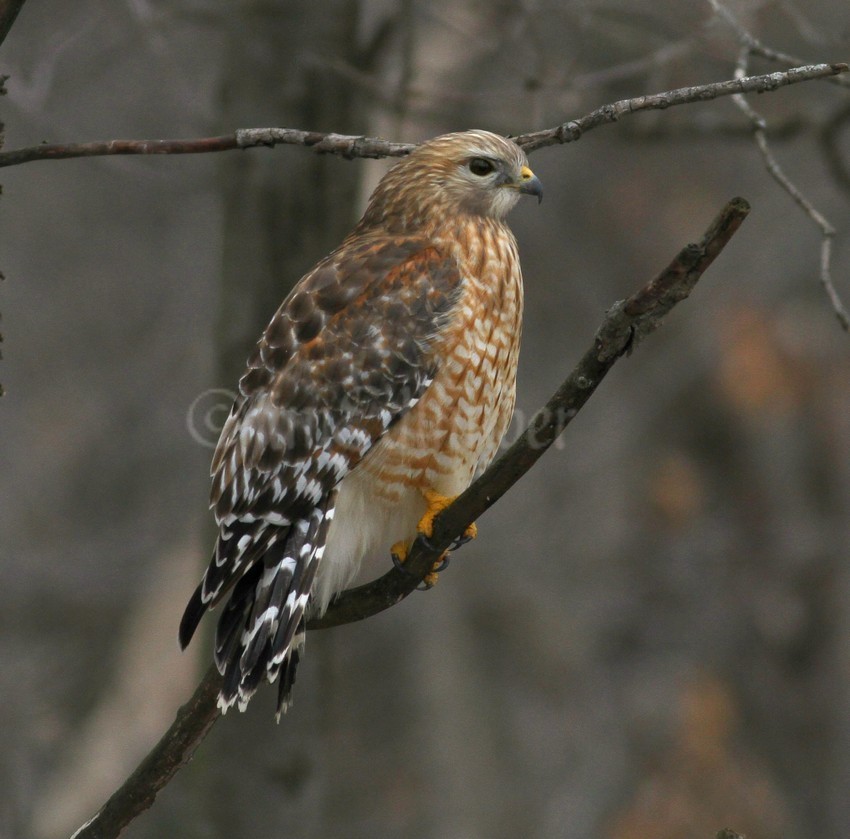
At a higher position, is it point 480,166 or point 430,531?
point 480,166

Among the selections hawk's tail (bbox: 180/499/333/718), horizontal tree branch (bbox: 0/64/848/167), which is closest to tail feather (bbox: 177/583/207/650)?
hawk's tail (bbox: 180/499/333/718)

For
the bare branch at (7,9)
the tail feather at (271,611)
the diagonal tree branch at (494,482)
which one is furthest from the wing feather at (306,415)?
the bare branch at (7,9)

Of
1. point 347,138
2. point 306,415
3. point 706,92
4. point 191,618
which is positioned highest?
point 706,92

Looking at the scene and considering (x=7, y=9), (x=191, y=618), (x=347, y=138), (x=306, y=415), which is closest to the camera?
(x=7, y=9)

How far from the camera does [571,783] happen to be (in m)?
9.57

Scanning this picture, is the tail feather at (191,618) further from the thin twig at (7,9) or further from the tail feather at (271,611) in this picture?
the thin twig at (7,9)

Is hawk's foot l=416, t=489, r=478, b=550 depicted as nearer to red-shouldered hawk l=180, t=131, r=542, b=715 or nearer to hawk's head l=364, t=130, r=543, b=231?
red-shouldered hawk l=180, t=131, r=542, b=715

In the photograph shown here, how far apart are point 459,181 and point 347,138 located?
72 cm

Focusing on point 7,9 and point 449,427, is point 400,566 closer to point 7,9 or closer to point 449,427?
point 449,427

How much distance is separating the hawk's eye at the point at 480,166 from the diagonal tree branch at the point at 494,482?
1.08 metres

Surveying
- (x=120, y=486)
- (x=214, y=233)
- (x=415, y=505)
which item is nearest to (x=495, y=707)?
(x=120, y=486)

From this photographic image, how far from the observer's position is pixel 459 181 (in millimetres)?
3807

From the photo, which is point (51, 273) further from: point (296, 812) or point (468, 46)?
point (296, 812)

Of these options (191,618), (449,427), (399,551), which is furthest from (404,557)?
(191,618)
